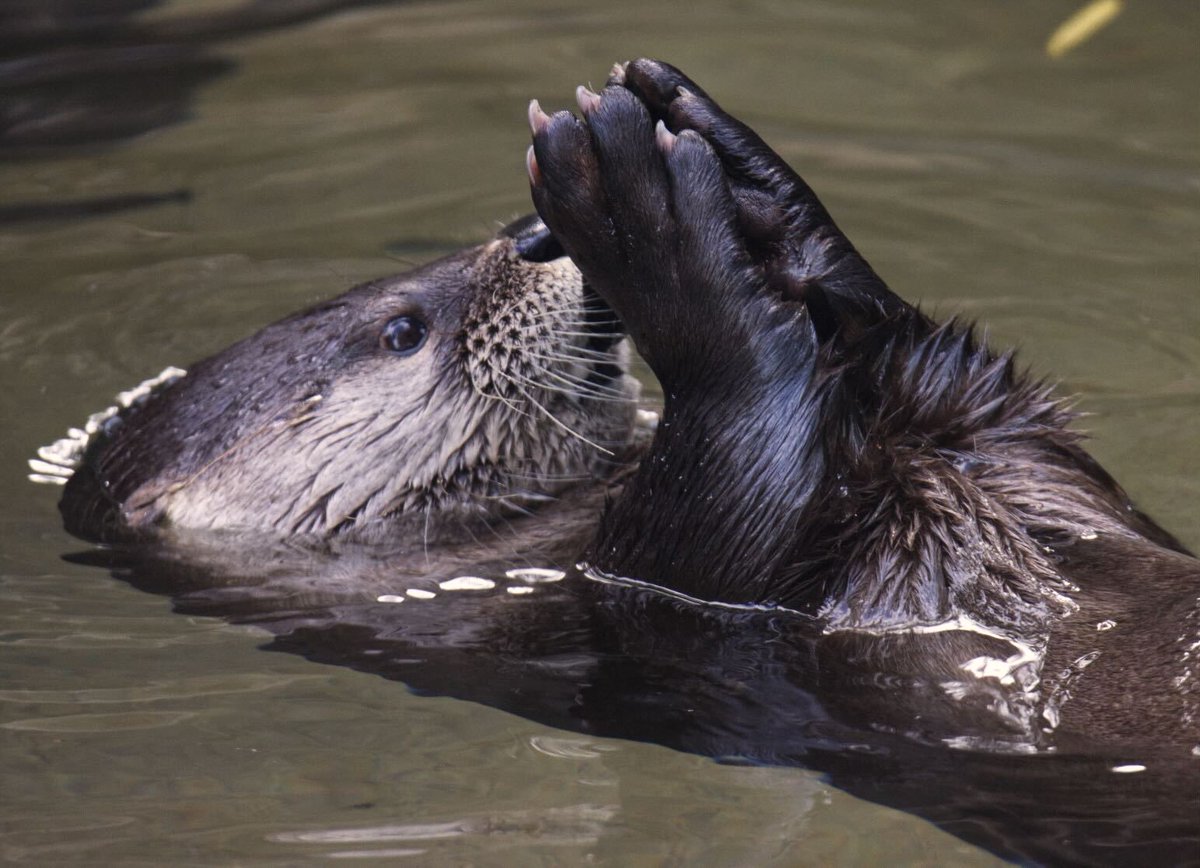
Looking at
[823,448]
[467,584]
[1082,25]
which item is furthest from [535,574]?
[1082,25]

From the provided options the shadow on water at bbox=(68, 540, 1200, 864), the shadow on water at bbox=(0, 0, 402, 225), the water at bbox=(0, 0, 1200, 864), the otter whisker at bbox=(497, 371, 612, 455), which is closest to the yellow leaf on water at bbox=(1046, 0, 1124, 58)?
the water at bbox=(0, 0, 1200, 864)

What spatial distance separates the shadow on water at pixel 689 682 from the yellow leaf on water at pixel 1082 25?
14.4 feet

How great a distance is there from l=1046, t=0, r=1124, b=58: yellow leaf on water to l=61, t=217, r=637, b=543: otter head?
12.8ft

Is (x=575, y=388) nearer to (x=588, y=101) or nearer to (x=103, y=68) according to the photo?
(x=588, y=101)

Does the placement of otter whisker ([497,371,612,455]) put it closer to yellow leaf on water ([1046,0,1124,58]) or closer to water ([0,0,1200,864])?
water ([0,0,1200,864])

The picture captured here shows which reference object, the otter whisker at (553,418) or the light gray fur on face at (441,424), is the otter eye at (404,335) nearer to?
the light gray fur on face at (441,424)

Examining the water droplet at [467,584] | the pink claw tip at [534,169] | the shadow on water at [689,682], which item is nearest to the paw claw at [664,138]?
the pink claw tip at [534,169]

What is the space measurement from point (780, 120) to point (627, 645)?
360 centimetres

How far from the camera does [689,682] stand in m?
3.05

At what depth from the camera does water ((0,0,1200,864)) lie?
2709 millimetres

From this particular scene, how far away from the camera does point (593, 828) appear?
265cm

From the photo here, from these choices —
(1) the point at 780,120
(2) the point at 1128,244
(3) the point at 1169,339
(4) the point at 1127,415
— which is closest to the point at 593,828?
(4) the point at 1127,415

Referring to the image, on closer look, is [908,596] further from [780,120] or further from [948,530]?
[780,120]

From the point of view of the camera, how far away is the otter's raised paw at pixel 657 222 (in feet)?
9.80
